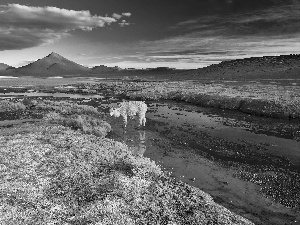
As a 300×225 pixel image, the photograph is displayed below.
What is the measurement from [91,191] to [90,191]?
43 millimetres

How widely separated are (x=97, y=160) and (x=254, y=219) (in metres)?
8.07

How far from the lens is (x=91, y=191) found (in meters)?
11.3

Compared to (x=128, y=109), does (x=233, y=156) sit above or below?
below

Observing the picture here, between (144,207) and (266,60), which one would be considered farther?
(266,60)

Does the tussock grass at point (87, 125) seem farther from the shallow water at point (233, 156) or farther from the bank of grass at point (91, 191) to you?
the bank of grass at point (91, 191)

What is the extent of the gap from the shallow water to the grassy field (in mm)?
2013

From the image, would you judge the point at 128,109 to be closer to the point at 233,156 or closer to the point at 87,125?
the point at 87,125

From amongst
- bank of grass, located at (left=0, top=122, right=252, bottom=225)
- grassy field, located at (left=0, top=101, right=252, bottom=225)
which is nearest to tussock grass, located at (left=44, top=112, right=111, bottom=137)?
grassy field, located at (left=0, top=101, right=252, bottom=225)

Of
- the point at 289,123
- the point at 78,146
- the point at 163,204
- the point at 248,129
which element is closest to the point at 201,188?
the point at 163,204

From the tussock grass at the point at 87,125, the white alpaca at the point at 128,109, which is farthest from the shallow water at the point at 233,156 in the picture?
the white alpaca at the point at 128,109

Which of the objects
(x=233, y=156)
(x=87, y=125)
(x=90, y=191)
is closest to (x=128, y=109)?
(x=87, y=125)

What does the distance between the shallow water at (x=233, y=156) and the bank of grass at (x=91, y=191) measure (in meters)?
2.01

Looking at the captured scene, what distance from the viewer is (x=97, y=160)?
14742 mm

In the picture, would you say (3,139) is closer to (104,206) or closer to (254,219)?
(104,206)
